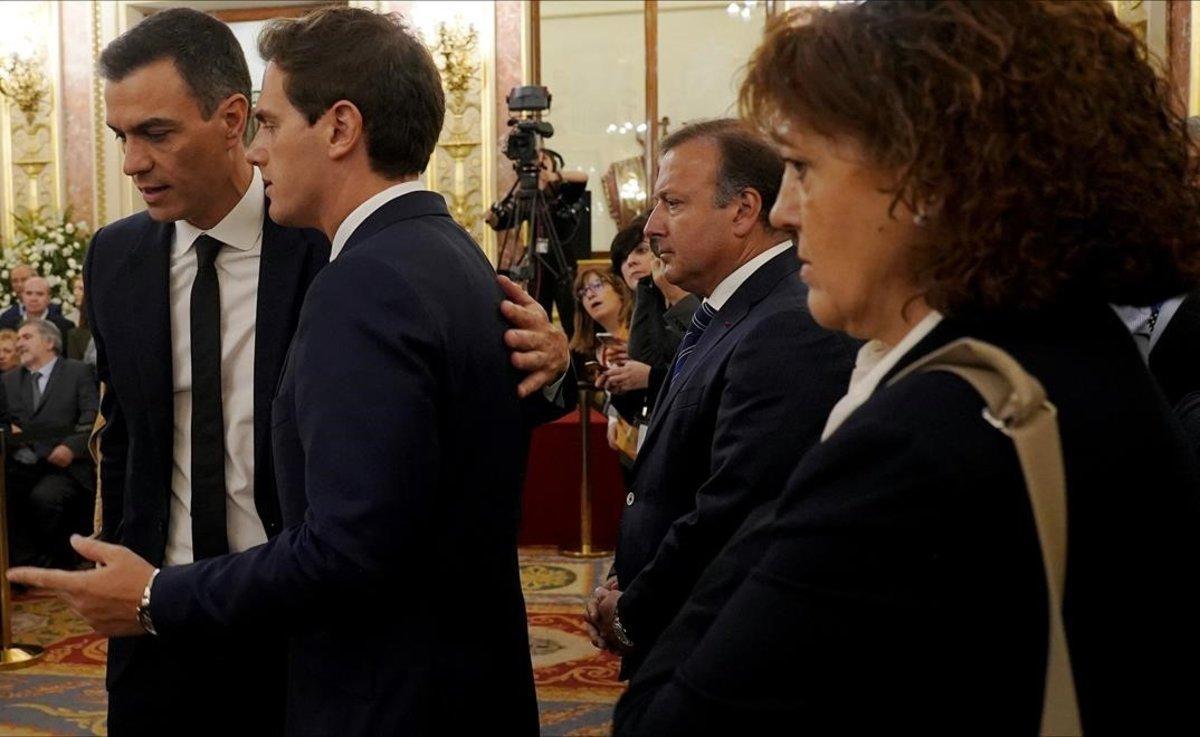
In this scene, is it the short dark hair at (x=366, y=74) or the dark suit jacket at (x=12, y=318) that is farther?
the dark suit jacket at (x=12, y=318)

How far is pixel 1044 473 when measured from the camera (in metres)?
0.84

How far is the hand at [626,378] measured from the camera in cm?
402

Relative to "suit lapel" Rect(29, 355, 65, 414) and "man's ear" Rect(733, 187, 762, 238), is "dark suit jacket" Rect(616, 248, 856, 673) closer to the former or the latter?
"man's ear" Rect(733, 187, 762, 238)

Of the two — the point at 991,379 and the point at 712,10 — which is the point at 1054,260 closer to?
the point at 991,379

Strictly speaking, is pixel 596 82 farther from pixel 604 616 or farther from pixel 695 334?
pixel 604 616

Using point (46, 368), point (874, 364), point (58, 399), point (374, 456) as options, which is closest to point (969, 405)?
point (874, 364)

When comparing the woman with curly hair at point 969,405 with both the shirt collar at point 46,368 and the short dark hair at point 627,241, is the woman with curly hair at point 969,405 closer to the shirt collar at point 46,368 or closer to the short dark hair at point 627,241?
the short dark hair at point 627,241

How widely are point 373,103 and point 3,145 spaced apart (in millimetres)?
9884

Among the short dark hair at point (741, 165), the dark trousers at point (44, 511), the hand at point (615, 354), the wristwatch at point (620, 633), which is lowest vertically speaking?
the dark trousers at point (44, 511)

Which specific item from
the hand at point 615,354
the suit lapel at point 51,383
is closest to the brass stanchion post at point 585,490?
the hand at point 615,354

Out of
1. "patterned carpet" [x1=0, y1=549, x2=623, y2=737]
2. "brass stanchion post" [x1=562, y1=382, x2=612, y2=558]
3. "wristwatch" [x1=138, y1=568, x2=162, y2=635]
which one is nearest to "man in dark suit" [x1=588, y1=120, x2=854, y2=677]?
"wristwatch" [x1=138, y1=568, x2=162, y2=635]

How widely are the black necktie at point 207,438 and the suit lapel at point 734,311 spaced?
0.76 meters

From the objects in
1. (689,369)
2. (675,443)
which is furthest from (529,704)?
(689,369)

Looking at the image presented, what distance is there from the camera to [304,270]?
6.66ft
